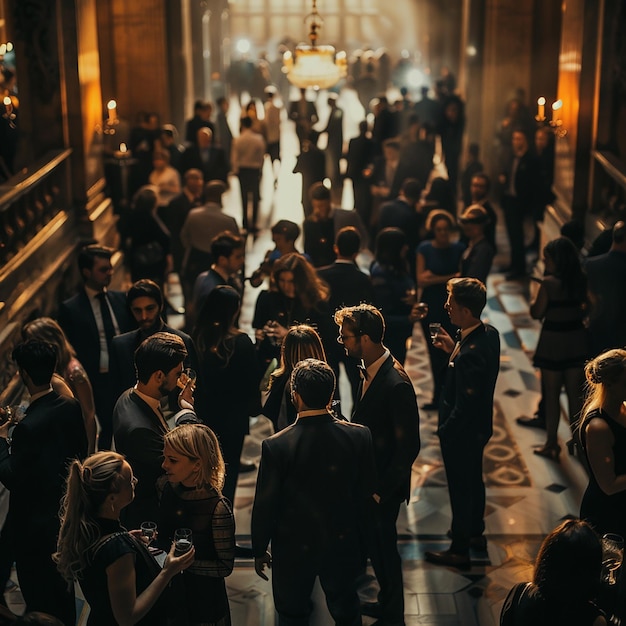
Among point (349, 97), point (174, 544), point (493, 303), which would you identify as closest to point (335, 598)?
point (174, 544)

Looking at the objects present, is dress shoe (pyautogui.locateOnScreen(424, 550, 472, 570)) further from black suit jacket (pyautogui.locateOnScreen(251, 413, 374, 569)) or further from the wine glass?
the wine glass

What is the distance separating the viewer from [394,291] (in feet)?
27.5

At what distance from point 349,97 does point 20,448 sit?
29.0m

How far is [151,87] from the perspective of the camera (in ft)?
59.9

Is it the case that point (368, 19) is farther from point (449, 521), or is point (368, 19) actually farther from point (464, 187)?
point (449, 521)

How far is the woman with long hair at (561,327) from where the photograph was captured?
8102mm

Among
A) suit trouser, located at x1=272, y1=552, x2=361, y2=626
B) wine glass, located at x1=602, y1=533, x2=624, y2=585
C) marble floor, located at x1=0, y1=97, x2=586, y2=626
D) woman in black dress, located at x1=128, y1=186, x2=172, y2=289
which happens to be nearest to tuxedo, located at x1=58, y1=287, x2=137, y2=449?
marble floor, located at x1=0, y1=97, x2=586, y2=626

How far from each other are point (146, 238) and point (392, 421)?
5284 millimetres

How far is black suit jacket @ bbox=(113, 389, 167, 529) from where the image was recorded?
5.42 metres

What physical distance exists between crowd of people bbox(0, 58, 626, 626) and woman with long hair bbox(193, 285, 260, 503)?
1 cm

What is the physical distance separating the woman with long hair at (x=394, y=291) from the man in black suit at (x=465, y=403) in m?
1.52

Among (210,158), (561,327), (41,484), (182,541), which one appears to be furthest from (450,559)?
(210,158)

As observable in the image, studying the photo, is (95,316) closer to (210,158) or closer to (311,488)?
(311,488)

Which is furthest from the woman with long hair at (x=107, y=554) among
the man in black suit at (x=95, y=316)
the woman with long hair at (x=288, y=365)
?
the man in black suit at (x=95, y=316)
